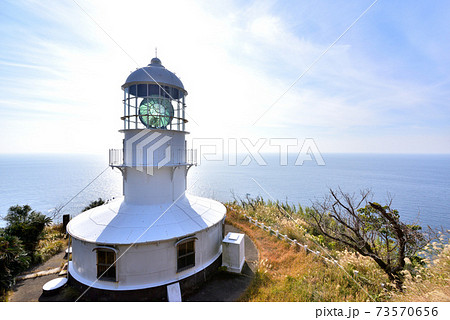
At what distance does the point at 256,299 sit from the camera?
6281 millimetres

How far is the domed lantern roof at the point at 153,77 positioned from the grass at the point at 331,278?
350 inches

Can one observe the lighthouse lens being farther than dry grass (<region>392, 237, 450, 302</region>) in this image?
Yes

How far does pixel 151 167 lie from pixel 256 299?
630cm

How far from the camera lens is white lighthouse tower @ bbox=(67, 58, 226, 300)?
21.4 feet

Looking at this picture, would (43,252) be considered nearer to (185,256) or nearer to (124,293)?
(124,293)

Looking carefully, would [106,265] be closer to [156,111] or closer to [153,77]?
[156,111]

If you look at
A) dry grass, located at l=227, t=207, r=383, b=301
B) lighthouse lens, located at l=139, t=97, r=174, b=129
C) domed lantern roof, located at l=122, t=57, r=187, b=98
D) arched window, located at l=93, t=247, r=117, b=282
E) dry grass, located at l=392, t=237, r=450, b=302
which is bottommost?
dry grass, located at l=227, t=207, r=383, b=301

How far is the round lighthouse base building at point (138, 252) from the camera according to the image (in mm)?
6473

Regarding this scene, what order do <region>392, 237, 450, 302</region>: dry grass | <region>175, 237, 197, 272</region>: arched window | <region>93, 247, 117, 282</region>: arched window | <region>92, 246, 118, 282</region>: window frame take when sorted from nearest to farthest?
<region>392, 237, 450, 302</region>: dry grass, <region>92, 246, 118, 282</region>: window frame, <region>93, 247, 117, 282</region>: arched window, <region>175, 237, 197, 272</region>: arched window

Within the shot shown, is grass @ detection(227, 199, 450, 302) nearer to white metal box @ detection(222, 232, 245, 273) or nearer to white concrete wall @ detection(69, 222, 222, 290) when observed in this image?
white metal box @ detection(222, 232, 245, 273)

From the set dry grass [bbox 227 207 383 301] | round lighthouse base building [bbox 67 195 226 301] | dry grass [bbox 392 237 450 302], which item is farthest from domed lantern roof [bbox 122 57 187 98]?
dry grass [bbox 392 237 450 302]

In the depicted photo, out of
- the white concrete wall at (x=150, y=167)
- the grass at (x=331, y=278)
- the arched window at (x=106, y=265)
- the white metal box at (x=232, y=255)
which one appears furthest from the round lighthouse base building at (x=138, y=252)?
the grass at (x=331, y=278)

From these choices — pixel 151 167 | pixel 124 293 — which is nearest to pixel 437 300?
pixel 124 293

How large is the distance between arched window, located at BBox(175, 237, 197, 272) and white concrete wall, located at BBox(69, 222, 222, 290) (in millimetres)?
163
